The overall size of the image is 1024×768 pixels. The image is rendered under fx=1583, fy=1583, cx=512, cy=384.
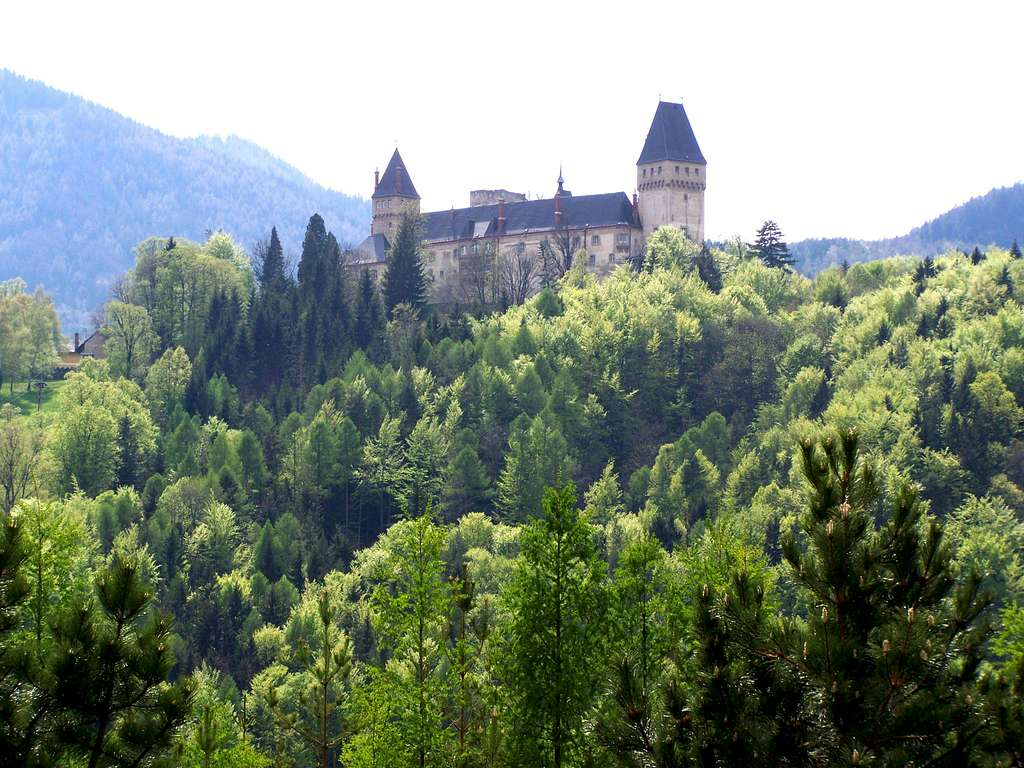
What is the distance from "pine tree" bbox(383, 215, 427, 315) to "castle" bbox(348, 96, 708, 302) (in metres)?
5.61

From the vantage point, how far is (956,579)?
17234mm

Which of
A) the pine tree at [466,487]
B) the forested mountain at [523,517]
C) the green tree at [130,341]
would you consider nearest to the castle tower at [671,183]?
the forested mountain at [523,517]

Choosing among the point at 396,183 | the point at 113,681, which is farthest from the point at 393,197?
the point at 113,681

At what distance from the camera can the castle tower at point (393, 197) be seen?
5157 inches

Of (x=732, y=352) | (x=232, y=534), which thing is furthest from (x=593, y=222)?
(x=232, y=534)

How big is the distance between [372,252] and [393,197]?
315 inches

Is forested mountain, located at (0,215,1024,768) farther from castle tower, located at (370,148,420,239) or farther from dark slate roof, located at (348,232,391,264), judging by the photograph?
castle tower, located at (370,148,420,239)

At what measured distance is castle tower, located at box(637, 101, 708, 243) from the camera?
11950 cm

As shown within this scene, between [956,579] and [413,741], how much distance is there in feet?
39.5

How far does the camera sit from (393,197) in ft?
433

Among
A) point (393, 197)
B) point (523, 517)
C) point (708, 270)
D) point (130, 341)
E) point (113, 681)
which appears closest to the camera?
point (113, 681)

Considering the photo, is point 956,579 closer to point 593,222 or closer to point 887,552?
point 887,552

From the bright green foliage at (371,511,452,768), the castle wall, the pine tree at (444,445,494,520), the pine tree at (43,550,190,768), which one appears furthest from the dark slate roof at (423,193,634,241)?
the pine tree at (43,550,190,768)

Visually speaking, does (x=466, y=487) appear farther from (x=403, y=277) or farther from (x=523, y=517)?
(x=403, y=277)
